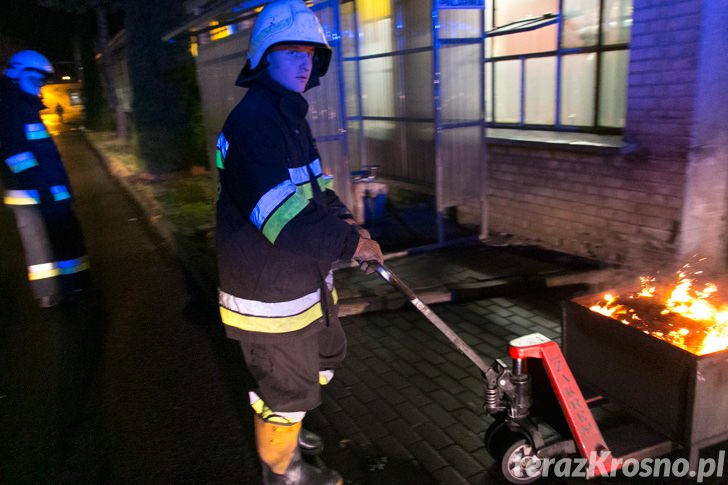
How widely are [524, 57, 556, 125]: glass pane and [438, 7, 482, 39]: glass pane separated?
29.2 inches

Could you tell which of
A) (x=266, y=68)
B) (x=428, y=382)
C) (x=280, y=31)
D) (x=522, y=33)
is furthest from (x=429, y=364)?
(x=522, y=33)

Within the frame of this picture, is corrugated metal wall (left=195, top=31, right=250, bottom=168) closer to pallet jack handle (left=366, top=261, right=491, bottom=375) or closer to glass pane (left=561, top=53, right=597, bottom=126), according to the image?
glass pane (left=561, top=53, right=597, bottom=126)

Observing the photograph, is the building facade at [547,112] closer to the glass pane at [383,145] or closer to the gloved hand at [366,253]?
the glass pane at [383,145]

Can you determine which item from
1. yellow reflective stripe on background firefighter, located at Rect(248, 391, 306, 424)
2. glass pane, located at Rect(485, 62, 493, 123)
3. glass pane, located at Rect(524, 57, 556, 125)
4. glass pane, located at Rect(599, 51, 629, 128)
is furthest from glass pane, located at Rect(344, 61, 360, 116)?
yellow reflective stripe on background firefighter, located at Rect(248, 391, 306, 424)

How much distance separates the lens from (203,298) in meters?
5.98

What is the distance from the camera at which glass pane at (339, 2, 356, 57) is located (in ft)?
27.5

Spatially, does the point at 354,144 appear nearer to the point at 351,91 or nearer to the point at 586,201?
the point at 351,91

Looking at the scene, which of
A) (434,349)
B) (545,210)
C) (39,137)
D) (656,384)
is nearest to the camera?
(656,384)

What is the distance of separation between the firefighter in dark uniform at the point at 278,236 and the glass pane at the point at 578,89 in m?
4.28

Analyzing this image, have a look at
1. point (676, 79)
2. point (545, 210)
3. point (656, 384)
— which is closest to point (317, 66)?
point (656, 384)

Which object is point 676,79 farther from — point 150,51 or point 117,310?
point 150,51

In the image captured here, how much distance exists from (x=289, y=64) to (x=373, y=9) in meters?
6.72

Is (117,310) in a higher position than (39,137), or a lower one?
lower

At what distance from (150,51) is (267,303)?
12.7 meters
